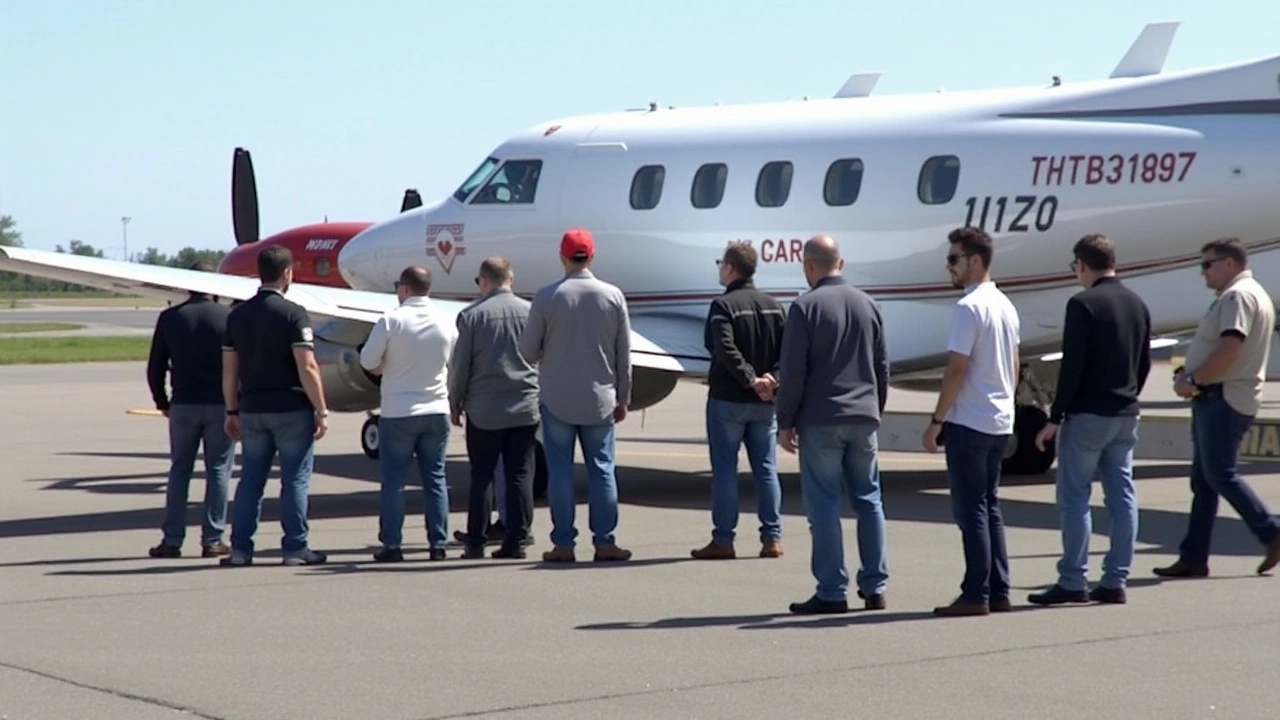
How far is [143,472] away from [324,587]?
8622 millimetres

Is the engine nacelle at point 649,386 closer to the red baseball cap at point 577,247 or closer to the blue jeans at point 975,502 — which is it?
the red baseball cap at point 577,247

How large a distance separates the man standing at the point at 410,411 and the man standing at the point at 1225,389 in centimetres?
437

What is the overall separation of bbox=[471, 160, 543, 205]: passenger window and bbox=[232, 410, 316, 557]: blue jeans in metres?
7.38

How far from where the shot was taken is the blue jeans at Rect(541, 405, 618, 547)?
12.2 m

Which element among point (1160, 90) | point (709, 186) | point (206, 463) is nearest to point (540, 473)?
point (709, 186)

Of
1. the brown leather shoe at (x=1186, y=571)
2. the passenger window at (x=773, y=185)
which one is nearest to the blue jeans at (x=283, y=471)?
the brown leather shoe at (x=1186, y=571)

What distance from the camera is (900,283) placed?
16.7 metres

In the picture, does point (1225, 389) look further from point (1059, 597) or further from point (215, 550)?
point (215, 550)

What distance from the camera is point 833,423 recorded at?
33.4 ft

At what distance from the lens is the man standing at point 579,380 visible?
1219 cm

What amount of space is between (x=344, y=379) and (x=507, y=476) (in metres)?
6.09

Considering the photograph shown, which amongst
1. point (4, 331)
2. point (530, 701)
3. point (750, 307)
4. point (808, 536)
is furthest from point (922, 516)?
point (4, 331)

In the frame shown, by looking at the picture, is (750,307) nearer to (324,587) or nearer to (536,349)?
(536,349)

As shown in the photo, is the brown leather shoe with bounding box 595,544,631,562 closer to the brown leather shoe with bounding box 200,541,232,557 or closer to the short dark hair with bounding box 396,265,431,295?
the short dark hair with bounding box 396,265,431,295
